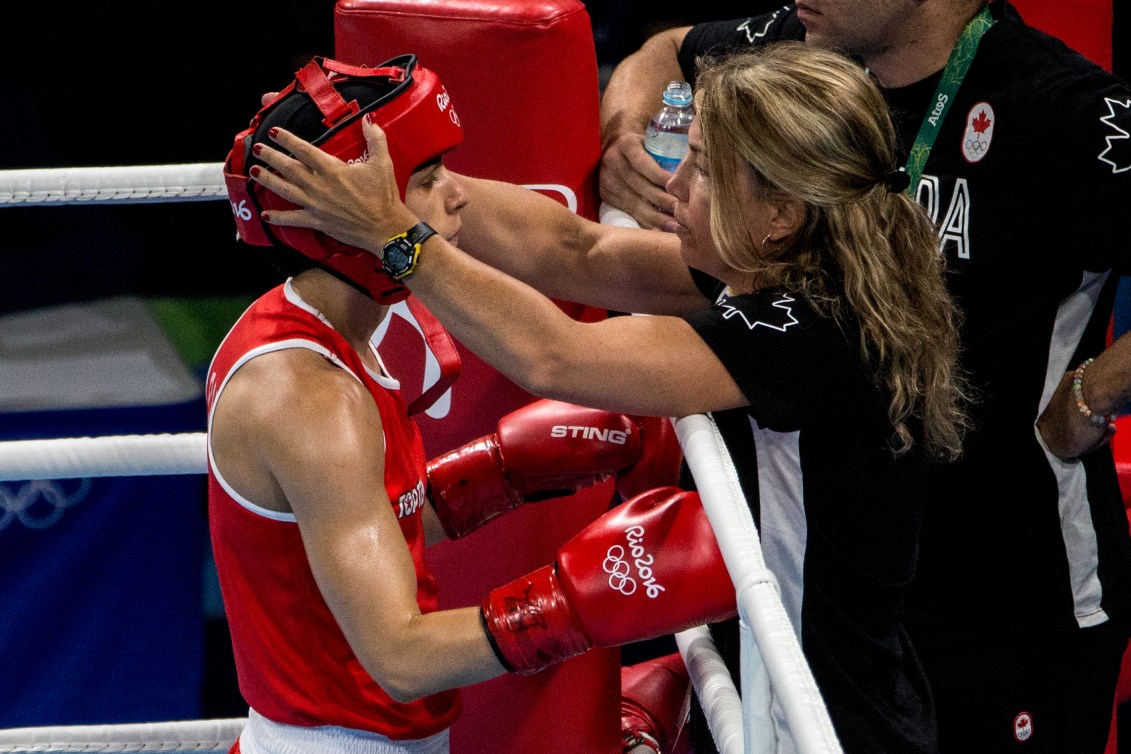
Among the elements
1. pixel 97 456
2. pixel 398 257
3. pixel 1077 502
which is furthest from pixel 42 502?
pixel 1077 502

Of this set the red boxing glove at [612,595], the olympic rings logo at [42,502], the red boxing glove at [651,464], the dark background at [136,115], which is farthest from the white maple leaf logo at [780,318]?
the dark background at [136,115]

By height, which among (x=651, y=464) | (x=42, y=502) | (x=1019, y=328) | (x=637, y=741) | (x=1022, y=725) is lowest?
(x=42, y=502)

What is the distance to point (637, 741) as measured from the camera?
2.00 m

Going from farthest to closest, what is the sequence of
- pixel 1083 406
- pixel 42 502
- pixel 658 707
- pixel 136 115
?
pixel 136 115, pixel 42 502, pixel 658 707, pixel 1083 406

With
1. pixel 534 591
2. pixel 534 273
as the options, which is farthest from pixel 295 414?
pixel 534 273

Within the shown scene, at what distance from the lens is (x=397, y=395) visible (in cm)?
149

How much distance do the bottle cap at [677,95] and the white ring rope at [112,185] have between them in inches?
31.0

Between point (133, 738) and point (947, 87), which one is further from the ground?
point (947, 87)

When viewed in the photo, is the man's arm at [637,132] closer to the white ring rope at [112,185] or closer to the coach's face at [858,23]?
the coach's face at [858,23]

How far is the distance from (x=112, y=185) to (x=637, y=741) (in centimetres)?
119

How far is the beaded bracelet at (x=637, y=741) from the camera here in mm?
1991

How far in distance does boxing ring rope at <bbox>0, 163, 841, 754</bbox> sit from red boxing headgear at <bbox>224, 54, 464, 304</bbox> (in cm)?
41

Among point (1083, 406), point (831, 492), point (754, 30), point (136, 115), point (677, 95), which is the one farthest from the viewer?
point (136, 115)

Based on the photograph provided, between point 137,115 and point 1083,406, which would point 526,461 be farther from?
point 137,115
